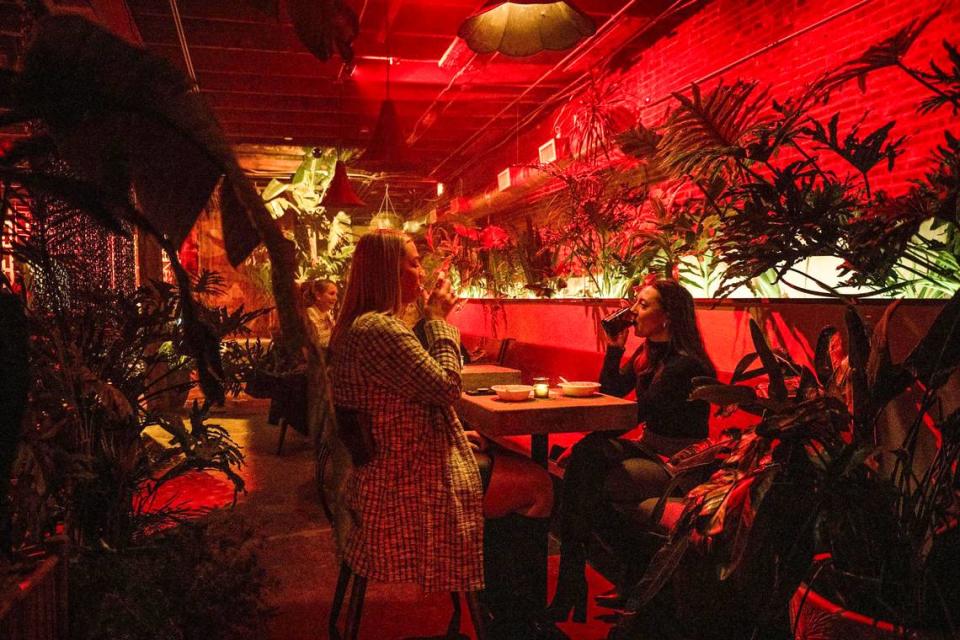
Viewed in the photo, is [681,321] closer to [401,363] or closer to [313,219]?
[401,363]

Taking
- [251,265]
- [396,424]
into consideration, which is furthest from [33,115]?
[251,265]

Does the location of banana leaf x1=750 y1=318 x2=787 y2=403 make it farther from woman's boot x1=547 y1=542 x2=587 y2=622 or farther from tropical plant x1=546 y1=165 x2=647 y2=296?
tropical plant x1=546 y1=165 x2=647 y2=296

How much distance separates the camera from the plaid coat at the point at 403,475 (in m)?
2.01

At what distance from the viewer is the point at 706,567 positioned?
1.76 meters

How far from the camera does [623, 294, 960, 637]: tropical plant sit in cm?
143

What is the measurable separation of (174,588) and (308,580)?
1086 mm

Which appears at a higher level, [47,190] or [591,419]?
[47,190]

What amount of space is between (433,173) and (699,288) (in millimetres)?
8089

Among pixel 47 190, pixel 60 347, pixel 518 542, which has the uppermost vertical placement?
pixel 47 190

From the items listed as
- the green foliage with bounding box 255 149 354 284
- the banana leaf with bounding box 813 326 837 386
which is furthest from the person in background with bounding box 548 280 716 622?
the green foliage with bounding box 255 149 354 284

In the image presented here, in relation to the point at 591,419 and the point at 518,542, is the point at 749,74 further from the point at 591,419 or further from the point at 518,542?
the point at 518,542

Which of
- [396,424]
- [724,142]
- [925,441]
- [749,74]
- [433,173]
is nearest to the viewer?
[925,441]

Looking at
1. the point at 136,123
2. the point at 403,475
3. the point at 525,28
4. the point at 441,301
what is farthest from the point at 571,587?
the point at 525,28

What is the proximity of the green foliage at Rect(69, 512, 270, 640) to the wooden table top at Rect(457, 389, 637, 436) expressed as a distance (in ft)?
3.28
